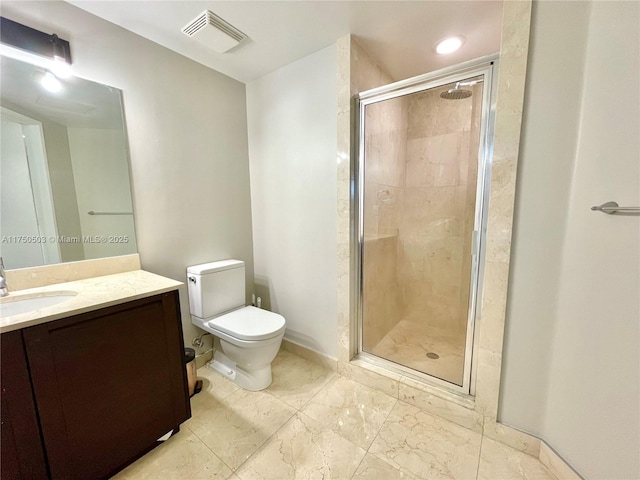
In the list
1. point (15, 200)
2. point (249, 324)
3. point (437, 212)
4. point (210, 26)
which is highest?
point (210, 26)

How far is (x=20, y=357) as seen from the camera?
824 mm

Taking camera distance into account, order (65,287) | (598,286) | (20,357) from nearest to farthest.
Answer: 1. (20,357)
2. (598,286)
3. (65,287)

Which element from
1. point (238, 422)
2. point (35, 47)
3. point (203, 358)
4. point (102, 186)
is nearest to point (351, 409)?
point (238, 422)

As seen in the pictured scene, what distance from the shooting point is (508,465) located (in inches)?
45.8

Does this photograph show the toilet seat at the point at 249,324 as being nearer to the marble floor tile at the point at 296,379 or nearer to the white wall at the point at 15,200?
the marble floor tile at the point at 296,379

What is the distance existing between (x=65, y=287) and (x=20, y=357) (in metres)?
0.52

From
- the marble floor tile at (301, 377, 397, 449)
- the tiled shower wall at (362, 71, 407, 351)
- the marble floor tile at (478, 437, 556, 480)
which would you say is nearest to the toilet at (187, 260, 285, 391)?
the marble floor tile at (301, 377, 397, 449)

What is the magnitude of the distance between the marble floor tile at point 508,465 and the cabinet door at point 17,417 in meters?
1.77

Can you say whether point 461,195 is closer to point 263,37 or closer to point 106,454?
point 263,37

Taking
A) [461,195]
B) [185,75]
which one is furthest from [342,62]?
[461,195]

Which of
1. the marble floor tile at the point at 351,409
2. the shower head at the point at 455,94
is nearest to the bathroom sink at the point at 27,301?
the marble floor tile at the point at 351,409

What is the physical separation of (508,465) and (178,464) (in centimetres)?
156

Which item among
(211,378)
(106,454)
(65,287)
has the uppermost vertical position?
(65,287)

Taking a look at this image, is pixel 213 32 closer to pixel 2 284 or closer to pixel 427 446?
pixel 2 284
